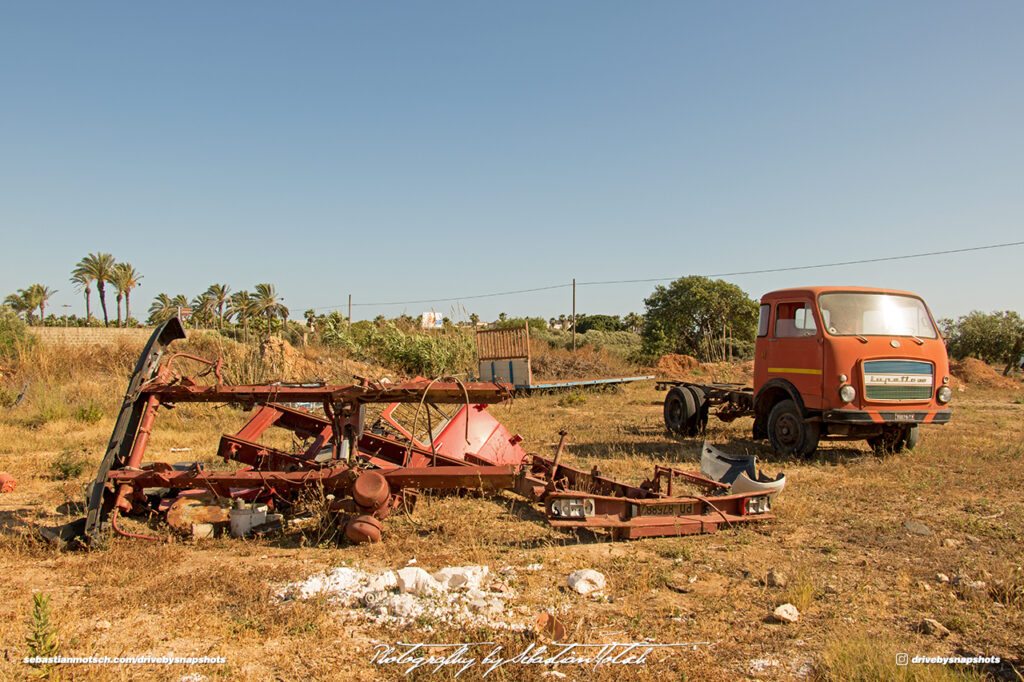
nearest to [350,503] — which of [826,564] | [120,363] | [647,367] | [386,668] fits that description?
[386,668]

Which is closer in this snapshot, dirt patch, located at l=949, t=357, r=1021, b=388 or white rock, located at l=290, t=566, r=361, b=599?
white rock, located at l=290, t=566, r=361, b=599

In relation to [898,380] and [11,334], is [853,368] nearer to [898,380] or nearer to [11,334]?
[898,380]

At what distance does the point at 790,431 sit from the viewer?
29.3 feet

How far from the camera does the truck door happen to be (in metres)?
8.59

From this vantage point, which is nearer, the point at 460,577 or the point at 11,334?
the point at 460,577

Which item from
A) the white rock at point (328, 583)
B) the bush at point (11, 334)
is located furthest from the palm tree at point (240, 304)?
the white rock at point (328, 583)

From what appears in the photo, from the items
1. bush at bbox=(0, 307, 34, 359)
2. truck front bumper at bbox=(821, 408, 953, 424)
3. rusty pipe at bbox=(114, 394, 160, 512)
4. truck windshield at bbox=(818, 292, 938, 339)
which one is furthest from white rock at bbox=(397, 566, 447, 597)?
bush at bbox=(0, 307, 34, 359)

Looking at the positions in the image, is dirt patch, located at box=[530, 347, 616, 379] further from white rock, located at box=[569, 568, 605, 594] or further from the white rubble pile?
the white rubble pile

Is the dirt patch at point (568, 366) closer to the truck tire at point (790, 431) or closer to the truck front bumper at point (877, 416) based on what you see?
the truck tire at point (790, 431)

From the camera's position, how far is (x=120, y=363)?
16484mm

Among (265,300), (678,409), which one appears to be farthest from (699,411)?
(265,300)

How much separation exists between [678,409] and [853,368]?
3.42 metres

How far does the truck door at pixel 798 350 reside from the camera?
8586mm

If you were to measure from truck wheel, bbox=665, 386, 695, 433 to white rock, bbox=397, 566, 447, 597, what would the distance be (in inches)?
308
